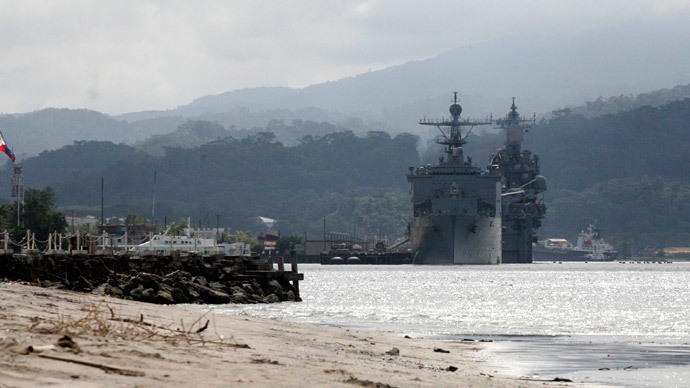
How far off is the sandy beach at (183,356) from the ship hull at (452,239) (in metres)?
138

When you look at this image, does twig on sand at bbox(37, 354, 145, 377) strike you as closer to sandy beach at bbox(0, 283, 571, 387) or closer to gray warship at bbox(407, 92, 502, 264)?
sandy beach at bbox(0, 283, 571, 387)

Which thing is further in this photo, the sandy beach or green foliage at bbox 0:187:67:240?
green foliage at bbox 0:187:67:240

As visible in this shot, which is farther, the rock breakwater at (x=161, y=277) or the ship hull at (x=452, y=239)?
the ship hull at (x=452, y=239)

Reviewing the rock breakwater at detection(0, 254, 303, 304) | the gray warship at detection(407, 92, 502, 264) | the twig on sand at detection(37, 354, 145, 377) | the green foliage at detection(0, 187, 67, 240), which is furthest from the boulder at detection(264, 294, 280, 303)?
the gray warship at detection(407, 92, 502, 264)

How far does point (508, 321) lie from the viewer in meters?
A: 40.6

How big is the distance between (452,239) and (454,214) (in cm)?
A: 362

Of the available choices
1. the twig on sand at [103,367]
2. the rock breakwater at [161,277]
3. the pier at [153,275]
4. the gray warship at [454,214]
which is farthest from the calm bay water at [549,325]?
the gray warship at [454,214]

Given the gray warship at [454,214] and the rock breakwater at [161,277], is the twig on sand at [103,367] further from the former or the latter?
the gray warship at [454,214]

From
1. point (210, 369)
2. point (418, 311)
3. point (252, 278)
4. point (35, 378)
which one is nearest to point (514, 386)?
point (210, 369)

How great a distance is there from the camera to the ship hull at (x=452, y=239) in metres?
162

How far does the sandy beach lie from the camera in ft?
39.7

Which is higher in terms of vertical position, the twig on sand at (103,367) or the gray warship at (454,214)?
the gray warship at (454,214)

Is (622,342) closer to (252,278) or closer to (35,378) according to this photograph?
(35,378)

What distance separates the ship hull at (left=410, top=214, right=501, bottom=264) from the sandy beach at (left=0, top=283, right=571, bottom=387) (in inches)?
5421
